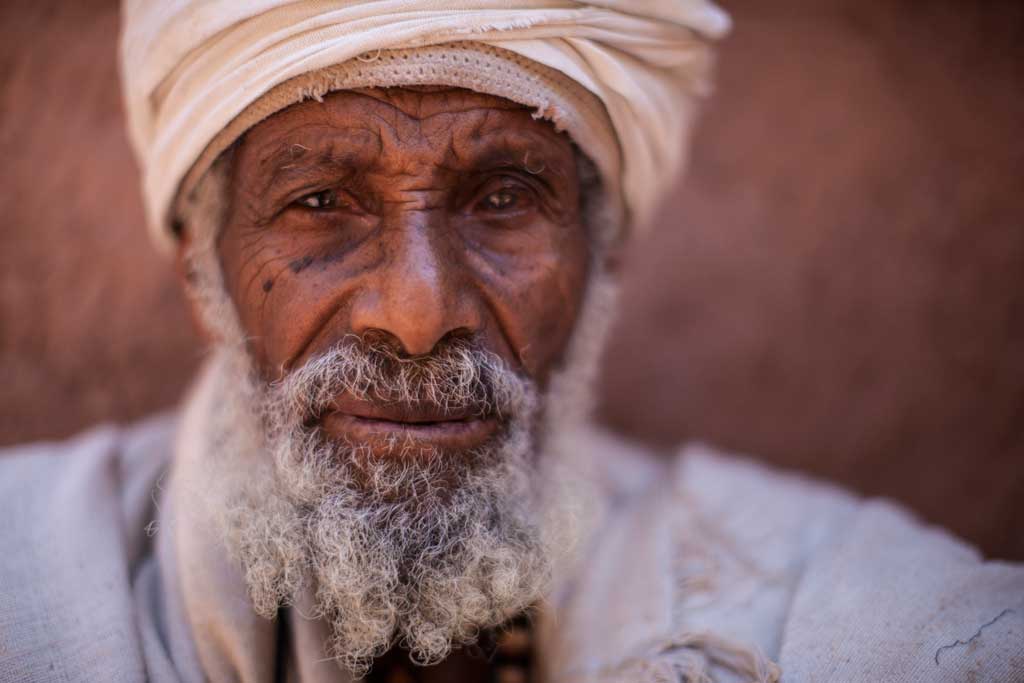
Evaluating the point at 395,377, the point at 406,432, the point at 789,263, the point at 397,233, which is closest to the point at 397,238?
the point at 397,233

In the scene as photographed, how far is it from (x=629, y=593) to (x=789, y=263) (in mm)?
1561

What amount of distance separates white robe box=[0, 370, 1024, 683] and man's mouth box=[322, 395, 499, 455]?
0.45 metres

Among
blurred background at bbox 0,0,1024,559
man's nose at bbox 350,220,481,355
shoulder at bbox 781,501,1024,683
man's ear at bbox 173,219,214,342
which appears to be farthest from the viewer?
blurred background at bbox 0,0,1024,559

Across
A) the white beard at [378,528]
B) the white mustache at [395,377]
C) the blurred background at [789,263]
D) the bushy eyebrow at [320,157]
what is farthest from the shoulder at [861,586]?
the bushy eyebrow at [320,157]

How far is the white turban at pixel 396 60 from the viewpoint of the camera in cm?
157

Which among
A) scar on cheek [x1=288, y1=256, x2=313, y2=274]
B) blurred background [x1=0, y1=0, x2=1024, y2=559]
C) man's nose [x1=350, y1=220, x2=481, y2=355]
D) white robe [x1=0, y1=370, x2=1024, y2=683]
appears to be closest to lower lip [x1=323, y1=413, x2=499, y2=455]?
man's nose [x1=350, y1=220, x2=481, y2=355]

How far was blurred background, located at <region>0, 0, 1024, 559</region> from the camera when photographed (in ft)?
9.01

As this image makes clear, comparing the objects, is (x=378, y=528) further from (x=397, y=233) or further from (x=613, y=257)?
(x=613, y=257)

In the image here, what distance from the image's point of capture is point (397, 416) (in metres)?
1.58

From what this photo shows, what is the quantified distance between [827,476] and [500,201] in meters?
1.86

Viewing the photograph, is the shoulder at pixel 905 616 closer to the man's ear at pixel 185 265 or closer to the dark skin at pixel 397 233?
the dark skin at pixel 397 233

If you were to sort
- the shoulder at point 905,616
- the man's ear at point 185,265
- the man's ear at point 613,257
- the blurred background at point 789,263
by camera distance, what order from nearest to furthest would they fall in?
the shoulder at point 905,616, the man's ear at point 185,265, the man's ear at point 613,257, the blurred background at point 789,263

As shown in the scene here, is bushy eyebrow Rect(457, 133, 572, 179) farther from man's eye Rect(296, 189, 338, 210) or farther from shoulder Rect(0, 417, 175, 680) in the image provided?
shoulder Rect(0, 417, 175, 680)

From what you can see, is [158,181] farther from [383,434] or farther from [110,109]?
[110,109]
